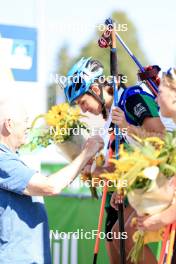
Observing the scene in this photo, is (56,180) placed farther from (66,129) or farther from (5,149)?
(66,129)

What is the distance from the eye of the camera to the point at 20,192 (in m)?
4.26

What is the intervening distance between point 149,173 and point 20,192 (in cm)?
96

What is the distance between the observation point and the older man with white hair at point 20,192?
4.25m

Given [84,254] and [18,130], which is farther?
[84,254]

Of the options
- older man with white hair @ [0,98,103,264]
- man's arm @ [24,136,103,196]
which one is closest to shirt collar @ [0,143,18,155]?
older man with white hair @ [0,98,103,264]

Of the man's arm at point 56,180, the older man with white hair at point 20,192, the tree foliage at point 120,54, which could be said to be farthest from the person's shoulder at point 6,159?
the tree foliage at point 120,54

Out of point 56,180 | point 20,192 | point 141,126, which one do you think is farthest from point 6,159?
point 141,126

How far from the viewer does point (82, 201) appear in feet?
→ 21.7

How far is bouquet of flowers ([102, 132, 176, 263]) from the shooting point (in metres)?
3.66

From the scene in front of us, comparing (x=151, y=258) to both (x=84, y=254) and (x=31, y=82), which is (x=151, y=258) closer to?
(x=84, y=254)

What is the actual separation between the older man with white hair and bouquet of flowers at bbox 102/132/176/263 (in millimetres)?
623

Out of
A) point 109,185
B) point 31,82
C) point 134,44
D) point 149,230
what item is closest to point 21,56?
point 31,82

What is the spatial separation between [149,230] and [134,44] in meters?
45.6

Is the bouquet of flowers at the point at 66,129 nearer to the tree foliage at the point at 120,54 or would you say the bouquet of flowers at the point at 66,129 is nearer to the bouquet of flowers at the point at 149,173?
the bouquet of flowers at the point at 149,173
